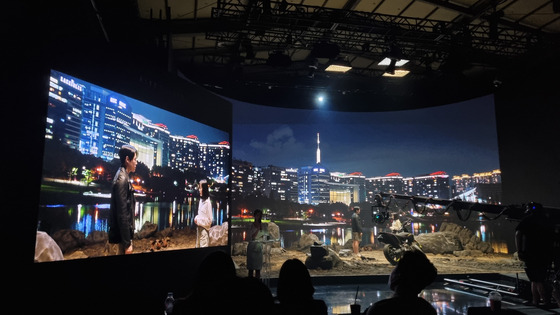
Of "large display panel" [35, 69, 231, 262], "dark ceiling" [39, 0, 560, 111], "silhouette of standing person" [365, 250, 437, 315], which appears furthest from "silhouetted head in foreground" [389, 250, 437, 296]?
"dark ceiling" [39, 0, 560, 111]

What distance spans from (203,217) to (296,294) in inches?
229

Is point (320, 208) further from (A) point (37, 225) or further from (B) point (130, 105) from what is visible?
(A) point (37, 225)

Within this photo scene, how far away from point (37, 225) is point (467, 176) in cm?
1469

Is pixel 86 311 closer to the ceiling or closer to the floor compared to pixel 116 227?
closer to the floor

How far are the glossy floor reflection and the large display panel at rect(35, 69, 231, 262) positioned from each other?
9.19 ft

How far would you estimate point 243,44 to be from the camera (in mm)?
8734

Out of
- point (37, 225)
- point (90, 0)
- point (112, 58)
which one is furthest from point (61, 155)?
point (90, 0)

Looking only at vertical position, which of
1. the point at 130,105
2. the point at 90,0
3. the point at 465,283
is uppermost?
the point at 90,0

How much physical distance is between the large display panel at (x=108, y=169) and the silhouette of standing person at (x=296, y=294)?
3.81m

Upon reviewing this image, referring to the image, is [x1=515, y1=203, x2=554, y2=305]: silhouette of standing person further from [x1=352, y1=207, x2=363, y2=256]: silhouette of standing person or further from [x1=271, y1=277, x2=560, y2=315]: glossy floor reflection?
[x1=352, y1=207, x2=363, y2=256]: silhouette of standing person

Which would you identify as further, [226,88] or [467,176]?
[467,176]

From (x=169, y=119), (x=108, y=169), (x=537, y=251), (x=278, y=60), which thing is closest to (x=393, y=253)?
(x=537, y=251)

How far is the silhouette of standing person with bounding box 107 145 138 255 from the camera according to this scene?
5379 millimetres

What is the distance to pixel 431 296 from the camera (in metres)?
6.70
